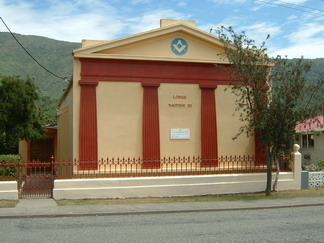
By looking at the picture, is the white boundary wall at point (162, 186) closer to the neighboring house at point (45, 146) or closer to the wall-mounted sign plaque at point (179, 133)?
the wall-mounted sign plaque at point (179, 133)

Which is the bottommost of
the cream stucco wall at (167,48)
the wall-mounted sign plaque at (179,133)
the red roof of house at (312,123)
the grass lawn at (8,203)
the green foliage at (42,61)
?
the grass lawn at (8,203)

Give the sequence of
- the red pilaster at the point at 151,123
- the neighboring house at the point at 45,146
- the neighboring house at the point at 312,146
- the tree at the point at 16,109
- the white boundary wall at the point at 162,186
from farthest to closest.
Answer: the neighboring house at the point at 312,146
the neighboring house at the point at 45,146
the tree at the point at 16,109
the red pilaster at the point at 151,123
the white boundary wall at the point at 162,186

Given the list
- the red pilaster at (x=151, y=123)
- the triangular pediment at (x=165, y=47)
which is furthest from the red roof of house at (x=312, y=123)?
the red pilaster at (x=151, y=123)

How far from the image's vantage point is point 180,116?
17.4 meters

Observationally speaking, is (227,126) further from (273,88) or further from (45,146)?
(45,146)

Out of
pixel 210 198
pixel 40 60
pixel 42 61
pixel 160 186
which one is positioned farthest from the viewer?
pixel 40 60

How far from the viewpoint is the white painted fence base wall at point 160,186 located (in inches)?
571

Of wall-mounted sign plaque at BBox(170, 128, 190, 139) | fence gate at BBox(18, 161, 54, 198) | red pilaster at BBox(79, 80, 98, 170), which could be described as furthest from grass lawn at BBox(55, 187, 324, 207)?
wall-mounted sign plaque at BBox(170, 128, 190, 139)

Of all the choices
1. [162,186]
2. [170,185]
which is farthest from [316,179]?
[162,186]

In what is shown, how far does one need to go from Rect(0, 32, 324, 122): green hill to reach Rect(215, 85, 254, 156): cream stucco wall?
3909cm

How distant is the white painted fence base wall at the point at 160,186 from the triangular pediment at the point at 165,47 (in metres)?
4.80

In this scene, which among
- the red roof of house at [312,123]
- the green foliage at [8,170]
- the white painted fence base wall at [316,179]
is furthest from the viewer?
the white painted fence base wall at [316,179]

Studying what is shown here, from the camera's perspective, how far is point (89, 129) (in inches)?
638

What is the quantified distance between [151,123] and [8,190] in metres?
5.89
